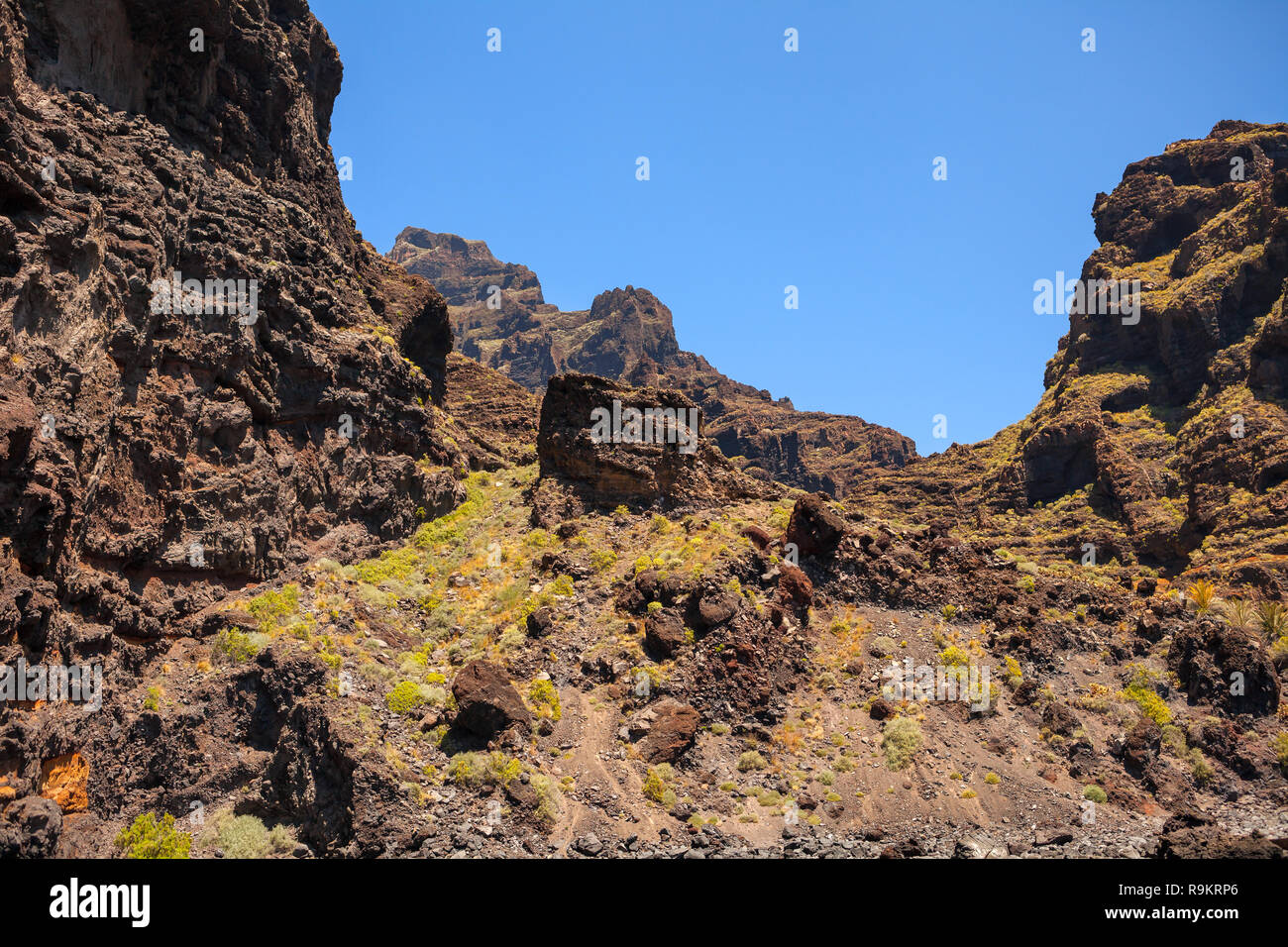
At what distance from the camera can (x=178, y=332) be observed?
29.6 meters

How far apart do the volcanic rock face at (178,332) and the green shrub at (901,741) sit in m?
21.2

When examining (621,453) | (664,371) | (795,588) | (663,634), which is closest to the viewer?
(663,634)

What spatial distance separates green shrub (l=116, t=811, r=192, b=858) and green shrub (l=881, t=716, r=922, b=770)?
20.0 metres

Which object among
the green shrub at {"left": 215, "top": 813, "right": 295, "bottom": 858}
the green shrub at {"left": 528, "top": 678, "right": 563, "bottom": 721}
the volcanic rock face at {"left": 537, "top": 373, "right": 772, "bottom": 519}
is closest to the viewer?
the green shrub at {"left": 215, "top": 813, "right": 295, "bottom": 858}

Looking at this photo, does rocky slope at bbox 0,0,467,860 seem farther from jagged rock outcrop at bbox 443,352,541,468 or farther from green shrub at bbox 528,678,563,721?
jagged rock outcrop at bbox 443,352,541,468

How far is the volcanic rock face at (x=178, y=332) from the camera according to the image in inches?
889

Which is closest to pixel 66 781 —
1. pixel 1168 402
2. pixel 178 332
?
pixel 178 332

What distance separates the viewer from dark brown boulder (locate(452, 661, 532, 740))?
1032 inches

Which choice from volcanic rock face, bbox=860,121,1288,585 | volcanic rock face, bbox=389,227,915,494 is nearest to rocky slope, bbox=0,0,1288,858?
volcanic rock face, bbox=860,121,1288,585

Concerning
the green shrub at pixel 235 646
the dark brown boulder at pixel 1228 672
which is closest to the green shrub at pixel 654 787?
the green shrub at pixel 235 646

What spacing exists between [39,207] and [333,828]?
18.1 metres

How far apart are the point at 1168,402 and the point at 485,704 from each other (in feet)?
250

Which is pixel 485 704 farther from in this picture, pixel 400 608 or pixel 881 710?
pixel 881 710
